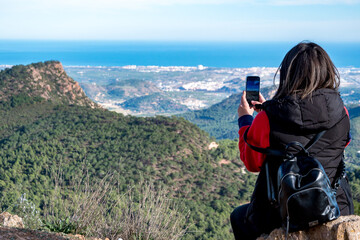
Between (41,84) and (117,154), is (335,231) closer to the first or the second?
(117,154)

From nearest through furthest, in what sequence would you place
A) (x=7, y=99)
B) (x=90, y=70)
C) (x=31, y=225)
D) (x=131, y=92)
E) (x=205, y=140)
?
1. (x=31, y=225)
2. (x=205, y=140)
3. (x=7, y=99)
4. (x=131, y=92)
5. (x=90, y=70)

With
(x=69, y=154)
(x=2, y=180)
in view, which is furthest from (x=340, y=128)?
(x=69, y=154)

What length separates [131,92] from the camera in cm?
8325

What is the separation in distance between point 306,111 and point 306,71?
8.2 inches

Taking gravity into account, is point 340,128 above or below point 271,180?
above

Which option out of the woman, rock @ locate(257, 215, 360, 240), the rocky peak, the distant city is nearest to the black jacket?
the woman

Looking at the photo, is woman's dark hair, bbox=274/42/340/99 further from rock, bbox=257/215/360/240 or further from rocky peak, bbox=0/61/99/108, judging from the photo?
rocky peak, bbox=0/61/99/108

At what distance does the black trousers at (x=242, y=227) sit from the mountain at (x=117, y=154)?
30.5ft

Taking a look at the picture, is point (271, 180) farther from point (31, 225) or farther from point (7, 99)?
point (7, 99)

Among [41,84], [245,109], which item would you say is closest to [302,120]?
[245,109]

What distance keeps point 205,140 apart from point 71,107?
33.5ft

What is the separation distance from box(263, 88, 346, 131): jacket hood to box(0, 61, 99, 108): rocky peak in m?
26.9

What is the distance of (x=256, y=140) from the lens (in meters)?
1.69

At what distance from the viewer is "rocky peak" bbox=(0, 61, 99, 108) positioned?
89.8 feet
